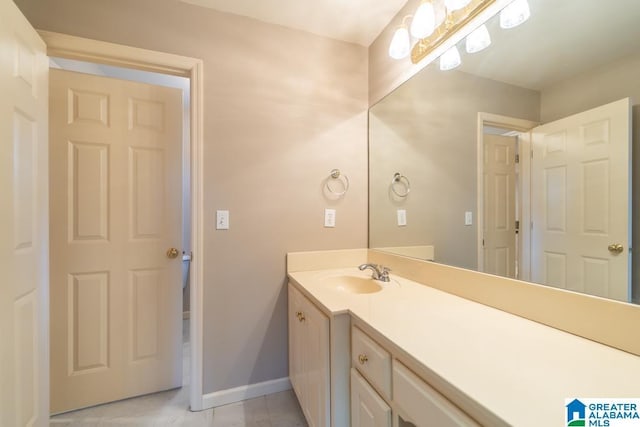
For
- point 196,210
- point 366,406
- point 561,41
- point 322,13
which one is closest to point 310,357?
point 366,406

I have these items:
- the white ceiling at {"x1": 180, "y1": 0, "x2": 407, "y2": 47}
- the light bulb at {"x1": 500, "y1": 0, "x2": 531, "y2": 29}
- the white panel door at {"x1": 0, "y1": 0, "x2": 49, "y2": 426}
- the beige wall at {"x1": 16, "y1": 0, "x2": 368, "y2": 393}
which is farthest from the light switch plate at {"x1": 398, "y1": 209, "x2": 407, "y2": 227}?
the white panel door at {"x1": 0, "y1": 0, "x2": 49, "y2": 426}

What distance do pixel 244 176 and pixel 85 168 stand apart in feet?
2.96

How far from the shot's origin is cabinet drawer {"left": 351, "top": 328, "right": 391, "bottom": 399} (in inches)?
31.0

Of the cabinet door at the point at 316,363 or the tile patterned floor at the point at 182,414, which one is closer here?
the cabinet door at the point at 316,363

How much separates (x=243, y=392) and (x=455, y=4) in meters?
2.31

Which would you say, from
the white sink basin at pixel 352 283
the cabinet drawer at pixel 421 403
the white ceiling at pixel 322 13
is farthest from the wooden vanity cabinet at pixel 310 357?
the white ceiling at pixel 322 13

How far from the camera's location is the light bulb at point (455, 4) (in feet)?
3.67

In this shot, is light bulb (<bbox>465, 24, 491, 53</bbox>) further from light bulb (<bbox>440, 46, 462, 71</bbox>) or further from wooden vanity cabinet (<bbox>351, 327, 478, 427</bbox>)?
wooden vanity cabinet (<bbox>351, 327, 478, 427</bbox>)

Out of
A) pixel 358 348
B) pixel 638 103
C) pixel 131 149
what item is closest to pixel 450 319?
pixel 358 348

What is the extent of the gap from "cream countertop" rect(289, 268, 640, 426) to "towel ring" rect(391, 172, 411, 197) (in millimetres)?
788

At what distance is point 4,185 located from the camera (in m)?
0.91

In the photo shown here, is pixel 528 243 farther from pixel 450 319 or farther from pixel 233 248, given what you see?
pixel 233 248

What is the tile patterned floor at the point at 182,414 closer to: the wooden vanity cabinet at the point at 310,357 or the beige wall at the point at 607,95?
the wooden vanity cabinet at the point at 310,357

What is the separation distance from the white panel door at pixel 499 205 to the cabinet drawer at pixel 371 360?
0.61m
